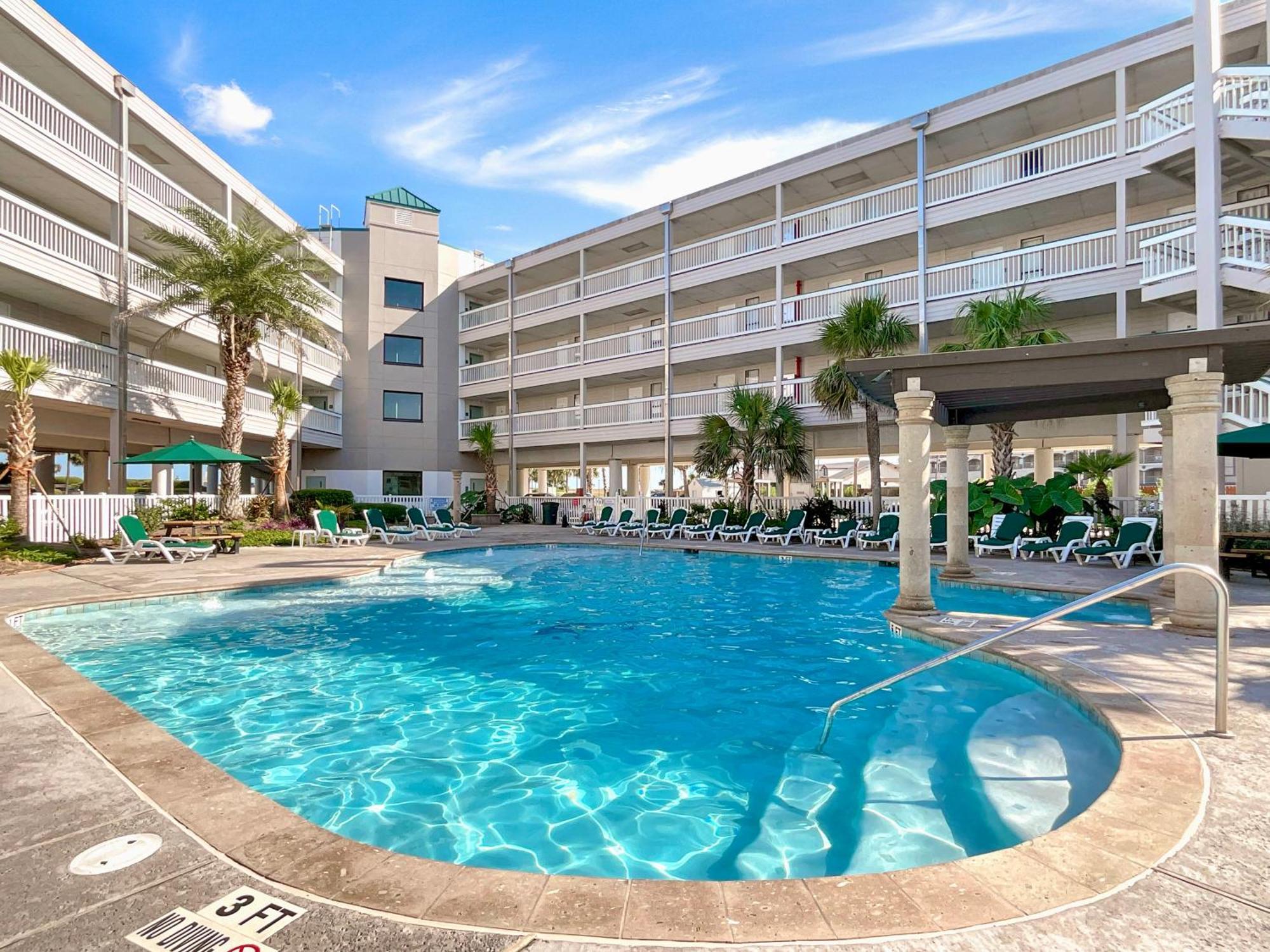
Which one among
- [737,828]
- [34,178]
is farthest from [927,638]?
[34,178]

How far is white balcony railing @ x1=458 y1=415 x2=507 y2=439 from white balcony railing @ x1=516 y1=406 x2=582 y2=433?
1025 mm

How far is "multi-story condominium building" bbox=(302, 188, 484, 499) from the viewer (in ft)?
98.4

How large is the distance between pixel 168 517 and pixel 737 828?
18.6 metres

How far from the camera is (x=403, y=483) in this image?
3073cm

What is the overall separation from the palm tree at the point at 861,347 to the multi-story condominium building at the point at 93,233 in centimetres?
1836

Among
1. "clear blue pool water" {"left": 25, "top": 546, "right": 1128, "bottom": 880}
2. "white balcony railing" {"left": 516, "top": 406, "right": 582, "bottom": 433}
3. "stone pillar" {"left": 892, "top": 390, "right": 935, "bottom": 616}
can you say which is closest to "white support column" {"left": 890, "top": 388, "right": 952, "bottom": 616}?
"stone pillar" {"left": 892, "top": 390, "right": 935, "bottom": 616}

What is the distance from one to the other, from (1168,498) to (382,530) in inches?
741

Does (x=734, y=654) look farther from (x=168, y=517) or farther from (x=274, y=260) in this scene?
(x=274, y=260)

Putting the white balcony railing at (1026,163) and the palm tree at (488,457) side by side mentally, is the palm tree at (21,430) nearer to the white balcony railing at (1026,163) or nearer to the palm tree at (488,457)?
the palm tree at (488,457)

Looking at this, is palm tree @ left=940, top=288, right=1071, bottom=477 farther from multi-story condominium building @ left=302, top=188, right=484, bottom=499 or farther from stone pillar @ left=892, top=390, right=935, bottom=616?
multi-story condominium building @ left=302, top=188, right=484, bottom=499

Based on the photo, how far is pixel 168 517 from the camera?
676 inches

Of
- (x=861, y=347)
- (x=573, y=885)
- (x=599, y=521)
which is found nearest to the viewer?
(x=573, y=885)

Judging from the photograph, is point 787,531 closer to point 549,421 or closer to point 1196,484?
point 1196,484

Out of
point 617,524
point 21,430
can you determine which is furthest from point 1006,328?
point 21,430
